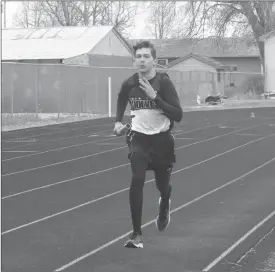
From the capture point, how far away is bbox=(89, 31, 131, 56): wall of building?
4834cm

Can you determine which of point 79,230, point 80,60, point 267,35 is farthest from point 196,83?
point 79,230

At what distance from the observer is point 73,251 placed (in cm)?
688

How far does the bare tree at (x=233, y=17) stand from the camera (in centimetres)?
5253

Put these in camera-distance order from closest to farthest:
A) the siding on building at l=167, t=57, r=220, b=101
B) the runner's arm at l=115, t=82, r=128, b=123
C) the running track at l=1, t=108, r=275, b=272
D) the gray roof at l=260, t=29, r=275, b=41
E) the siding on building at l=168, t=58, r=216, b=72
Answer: the running track at l=1, t=108, r=275, b=272, the runner's arm at l=115, t=82, r=128, b=123, the siding on building at l=167, t=57, r=220, b=101, the gray roof at l=260, t=29, r=275, b=41, the siding on building at l=168, t=58, r=216, b=72

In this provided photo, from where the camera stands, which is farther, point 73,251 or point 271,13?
point 271,13

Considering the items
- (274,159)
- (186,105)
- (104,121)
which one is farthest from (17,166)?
(186,105)

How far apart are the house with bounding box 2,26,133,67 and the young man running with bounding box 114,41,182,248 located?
3533cm

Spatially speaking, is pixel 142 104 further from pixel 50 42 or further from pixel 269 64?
pixel 269 64

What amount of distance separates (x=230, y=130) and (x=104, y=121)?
23.8 feet

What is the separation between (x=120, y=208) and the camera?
9430 mm

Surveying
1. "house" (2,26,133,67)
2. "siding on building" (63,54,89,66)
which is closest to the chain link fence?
"siding on building" (63,54,89,66)

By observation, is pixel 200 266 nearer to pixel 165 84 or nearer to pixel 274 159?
pixel 165 84

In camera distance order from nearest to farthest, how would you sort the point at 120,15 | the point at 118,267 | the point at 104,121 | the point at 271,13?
the point at 118,267 < the point at 104,121 < the point at 271,13 < the point at 120,15

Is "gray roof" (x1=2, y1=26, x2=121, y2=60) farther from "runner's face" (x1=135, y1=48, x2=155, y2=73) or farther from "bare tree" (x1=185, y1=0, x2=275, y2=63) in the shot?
"runner's face" (x1=135, y1=48, x2=155, y2=73)
